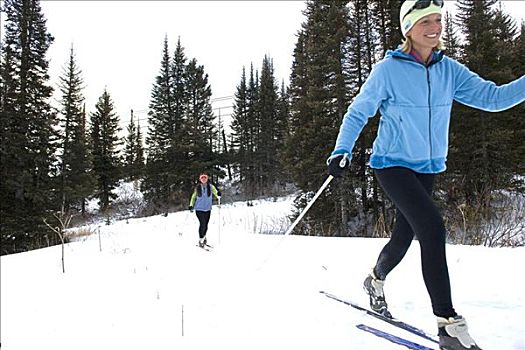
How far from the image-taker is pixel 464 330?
1822 millimetres

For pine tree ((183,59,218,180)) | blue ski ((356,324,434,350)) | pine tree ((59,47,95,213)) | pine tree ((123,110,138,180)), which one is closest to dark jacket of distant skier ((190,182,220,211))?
blue ski ((356,324,434,350))

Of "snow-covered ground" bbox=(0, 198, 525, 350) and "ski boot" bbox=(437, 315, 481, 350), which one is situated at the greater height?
"ski boot" bbox=(437, 315, 481, 350)

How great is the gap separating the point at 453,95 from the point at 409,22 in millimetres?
549

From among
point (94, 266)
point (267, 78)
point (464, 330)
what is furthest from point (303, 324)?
point (267, 78)

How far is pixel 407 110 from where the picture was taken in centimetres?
219

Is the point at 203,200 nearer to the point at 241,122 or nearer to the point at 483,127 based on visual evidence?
the point at 483,127

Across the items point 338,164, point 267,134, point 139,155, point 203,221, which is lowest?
point 203,221

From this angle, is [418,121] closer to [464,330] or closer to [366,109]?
[366,109]

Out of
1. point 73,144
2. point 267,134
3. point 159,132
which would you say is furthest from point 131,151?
point 73,144

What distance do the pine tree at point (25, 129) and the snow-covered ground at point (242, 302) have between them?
15.0 m

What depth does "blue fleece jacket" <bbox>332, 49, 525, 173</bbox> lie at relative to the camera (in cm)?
219

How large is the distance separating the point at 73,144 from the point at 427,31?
25305 mm

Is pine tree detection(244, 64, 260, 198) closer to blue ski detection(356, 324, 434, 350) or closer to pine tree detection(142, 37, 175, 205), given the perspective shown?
pine tree detection(142, 37, 175, 205)

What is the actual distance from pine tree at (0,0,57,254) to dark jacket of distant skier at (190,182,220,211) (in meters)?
11.3
